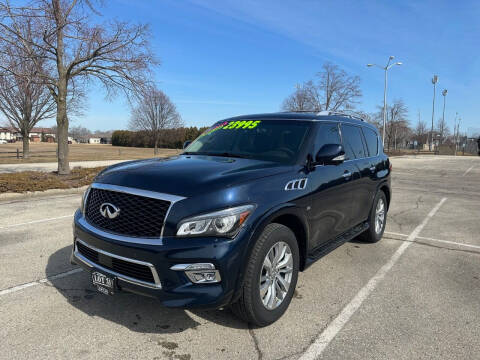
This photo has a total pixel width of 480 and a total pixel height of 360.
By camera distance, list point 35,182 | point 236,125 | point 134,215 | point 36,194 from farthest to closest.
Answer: point 35,182
point 36,194
point 236,125
point 134,215

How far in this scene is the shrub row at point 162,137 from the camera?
60.6 m

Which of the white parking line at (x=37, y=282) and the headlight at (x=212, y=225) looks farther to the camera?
the white parking line at (x=37, y=282)

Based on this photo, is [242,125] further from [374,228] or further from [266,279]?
[374,228]

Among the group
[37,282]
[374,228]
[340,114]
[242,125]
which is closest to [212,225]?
[242,125]

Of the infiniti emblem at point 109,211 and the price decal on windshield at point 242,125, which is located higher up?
the price decal on windshield at point 242,125

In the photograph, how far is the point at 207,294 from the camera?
261 centimetres

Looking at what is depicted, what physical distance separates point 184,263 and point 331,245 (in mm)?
2077

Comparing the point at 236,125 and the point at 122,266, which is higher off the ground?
the point at 236,125

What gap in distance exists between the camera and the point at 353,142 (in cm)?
493

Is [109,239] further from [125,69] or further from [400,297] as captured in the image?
[125,69]

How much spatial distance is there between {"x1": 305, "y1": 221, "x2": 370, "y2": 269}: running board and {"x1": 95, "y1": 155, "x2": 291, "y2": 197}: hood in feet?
3.18

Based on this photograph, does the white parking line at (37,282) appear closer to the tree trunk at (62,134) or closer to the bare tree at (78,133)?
the tree trunk at (62,134)

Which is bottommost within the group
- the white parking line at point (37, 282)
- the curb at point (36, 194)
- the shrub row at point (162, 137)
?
the white parking line at point (37, 282)

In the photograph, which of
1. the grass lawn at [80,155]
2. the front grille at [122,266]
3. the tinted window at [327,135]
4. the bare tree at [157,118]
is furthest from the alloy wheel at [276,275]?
the bare tree at [157,118]
